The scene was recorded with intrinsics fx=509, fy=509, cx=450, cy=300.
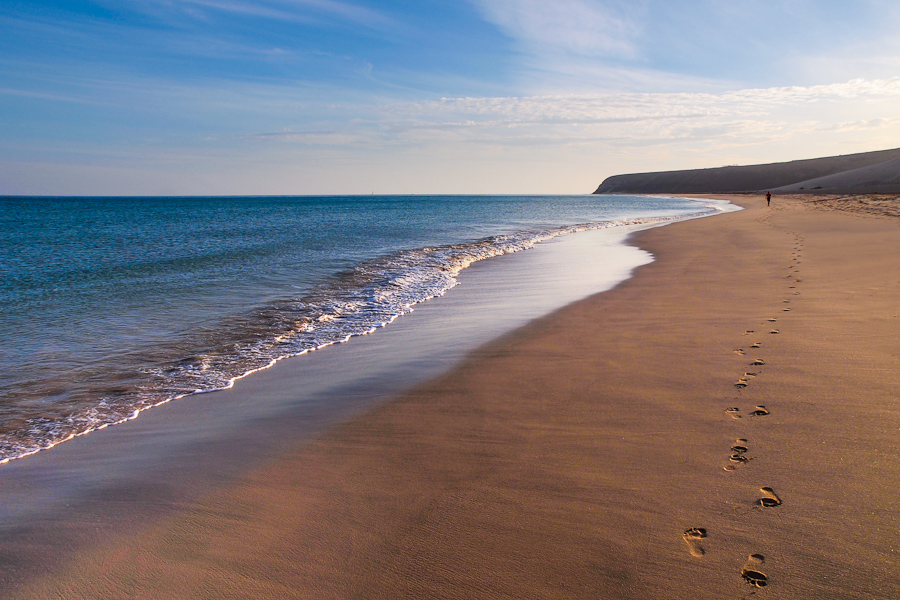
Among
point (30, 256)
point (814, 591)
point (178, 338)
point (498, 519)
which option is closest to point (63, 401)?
point (178, 338)

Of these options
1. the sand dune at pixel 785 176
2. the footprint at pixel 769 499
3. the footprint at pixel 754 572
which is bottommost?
the footprint at pixel 754 572

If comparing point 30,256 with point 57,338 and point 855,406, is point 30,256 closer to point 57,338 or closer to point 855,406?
point 57,338

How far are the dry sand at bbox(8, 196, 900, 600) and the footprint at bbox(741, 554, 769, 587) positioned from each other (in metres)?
0.02

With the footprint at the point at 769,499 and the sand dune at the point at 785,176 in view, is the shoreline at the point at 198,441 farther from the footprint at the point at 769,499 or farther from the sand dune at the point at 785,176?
the sand dune at the point at 785,176

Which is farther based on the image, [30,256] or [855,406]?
[30,256]

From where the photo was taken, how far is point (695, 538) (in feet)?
8.41

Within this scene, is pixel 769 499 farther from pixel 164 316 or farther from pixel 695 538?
pixel 164 316

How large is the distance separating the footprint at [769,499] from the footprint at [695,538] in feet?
1.48

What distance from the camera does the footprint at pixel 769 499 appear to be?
9.09 feet

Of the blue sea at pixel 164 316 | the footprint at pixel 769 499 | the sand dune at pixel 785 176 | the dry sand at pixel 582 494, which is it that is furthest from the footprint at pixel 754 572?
the sand dune at pixel 785 176

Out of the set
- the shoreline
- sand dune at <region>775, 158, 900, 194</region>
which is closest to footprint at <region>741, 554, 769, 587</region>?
the shoreline

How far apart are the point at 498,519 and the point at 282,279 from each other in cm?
1131

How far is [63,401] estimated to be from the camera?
5184 millimetres

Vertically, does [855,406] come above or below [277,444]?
above
